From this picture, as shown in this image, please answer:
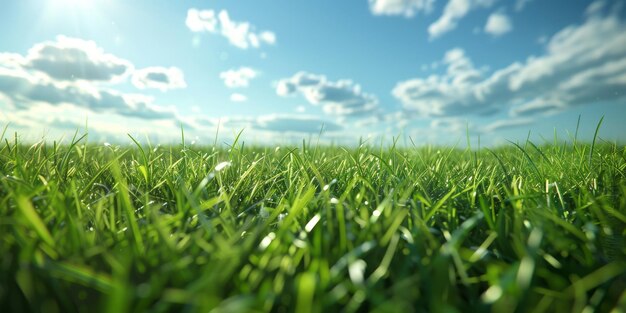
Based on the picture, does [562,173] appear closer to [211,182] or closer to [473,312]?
[473,312]

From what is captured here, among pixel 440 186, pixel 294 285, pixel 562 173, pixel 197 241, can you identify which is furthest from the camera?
pixel 562 173

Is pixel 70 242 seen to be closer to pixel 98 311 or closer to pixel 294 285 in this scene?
pixel 98 311

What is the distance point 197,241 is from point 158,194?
0.99m

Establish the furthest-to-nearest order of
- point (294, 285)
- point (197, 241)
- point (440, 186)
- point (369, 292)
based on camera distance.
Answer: point (440, 186) → point (197, 241) → point (294, 285) → point (369, 292)

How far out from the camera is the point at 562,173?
2186 millimetres

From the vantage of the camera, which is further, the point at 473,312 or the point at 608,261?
the point at 608,261

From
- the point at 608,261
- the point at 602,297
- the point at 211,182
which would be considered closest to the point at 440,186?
the point at 608,261

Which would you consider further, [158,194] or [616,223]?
[158,194]

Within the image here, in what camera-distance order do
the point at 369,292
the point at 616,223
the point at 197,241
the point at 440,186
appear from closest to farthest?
the point at 369,292 < the point at 197,241 < the point at 616,223 < the point at 440,186

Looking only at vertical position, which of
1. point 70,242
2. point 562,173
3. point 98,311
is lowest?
point 98,311

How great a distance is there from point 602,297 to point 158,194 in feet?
5.79

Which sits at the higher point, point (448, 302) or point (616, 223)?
point (616, 223)

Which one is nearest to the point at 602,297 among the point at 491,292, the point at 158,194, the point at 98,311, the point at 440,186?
the point at 491,292

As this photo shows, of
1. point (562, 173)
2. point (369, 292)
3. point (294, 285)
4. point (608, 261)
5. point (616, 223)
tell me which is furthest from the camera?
point (562, 173)
